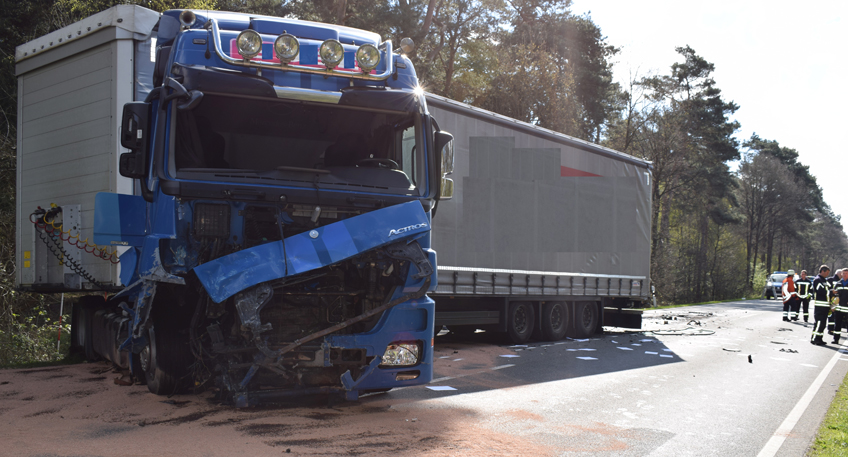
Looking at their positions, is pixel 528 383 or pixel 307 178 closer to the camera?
pixel 307 178

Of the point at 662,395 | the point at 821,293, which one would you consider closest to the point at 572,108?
the point at 821,293

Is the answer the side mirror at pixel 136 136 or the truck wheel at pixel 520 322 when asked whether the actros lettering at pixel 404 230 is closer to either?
the side mirror at pixel 136 136

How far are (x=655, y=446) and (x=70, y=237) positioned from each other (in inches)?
266

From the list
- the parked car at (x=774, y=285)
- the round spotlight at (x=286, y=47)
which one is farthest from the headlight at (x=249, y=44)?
the parked car at (x=774, y=285)

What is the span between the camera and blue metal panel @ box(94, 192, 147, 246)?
5750mm

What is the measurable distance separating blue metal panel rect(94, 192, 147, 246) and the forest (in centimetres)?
490

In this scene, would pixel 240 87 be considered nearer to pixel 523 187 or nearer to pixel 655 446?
pixel 655 446

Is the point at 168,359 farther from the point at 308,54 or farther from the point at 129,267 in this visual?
the point at 308,54

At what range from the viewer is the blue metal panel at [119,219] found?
226 inches

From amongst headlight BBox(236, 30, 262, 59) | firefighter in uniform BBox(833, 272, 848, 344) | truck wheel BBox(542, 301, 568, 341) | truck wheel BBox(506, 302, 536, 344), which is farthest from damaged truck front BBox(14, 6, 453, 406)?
firefighter in uniform BBox(833, 272, 848, 344)

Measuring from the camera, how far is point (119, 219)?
583 cm

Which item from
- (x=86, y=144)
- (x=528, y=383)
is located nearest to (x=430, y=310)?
(x=528, y=383)

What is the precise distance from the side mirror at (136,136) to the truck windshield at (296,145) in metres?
0.28

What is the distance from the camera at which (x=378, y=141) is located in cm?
616
